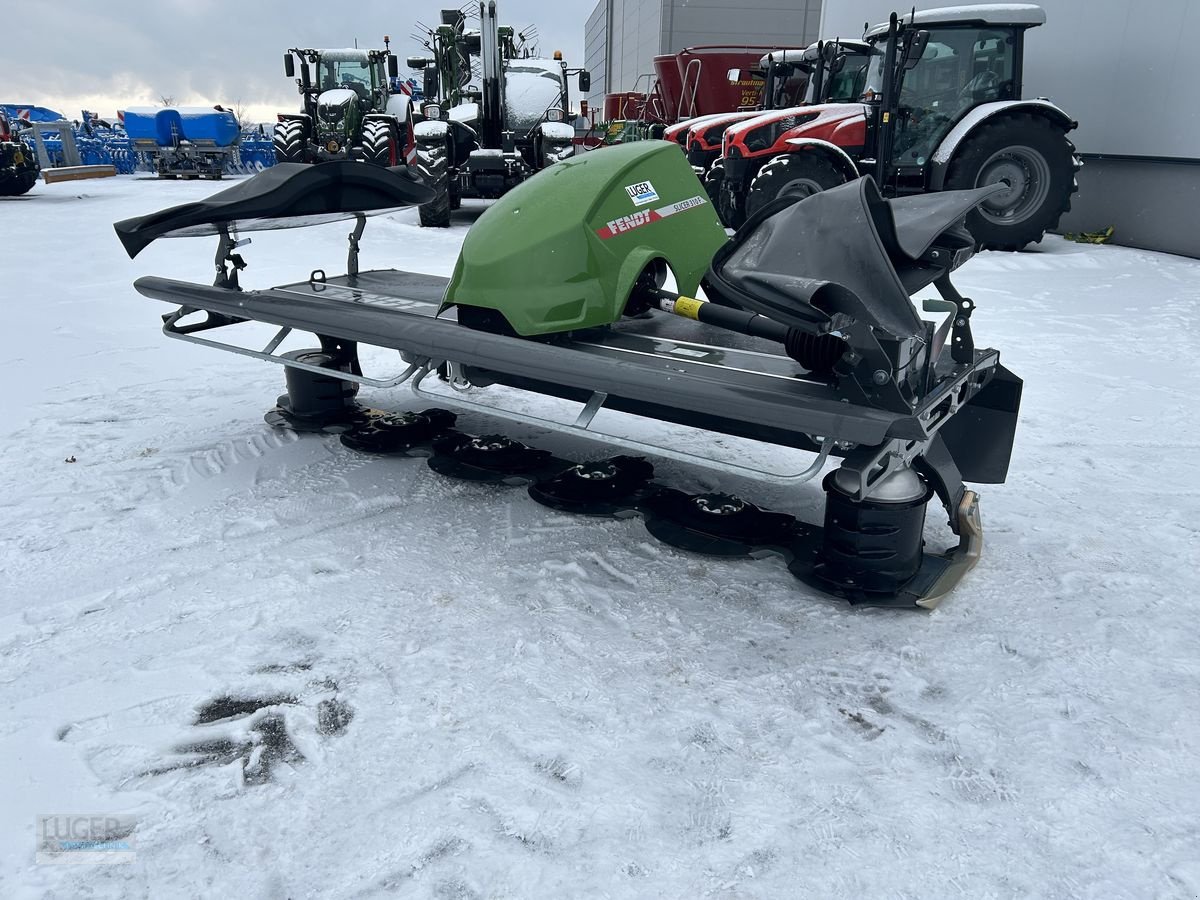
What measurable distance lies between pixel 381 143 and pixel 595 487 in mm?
9890

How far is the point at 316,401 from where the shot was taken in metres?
3.72

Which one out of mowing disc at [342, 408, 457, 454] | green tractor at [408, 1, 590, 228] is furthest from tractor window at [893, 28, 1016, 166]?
mowing disc at [342, 408, 457, 454]

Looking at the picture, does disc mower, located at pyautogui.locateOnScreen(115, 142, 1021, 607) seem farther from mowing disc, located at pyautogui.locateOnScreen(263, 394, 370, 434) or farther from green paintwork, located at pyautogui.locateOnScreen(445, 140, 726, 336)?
mowing disc, located at pyautogui.locateOnScreen(263, 394, 370, 434)

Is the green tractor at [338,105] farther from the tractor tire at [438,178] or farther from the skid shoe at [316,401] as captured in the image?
the skid shoe at [316,401]

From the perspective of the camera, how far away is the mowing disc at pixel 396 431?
345 centimetres

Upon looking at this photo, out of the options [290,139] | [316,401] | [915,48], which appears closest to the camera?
[316,401]

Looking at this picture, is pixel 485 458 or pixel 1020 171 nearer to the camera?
pixel 485 458

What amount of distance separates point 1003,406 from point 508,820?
2143 mm

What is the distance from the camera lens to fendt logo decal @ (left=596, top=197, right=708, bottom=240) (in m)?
2.71

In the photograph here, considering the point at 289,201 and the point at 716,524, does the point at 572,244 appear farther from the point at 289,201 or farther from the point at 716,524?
the point at 289,201

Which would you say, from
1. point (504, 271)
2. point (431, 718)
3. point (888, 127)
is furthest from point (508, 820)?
point (888, 127)

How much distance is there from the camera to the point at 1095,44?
31.0 feet

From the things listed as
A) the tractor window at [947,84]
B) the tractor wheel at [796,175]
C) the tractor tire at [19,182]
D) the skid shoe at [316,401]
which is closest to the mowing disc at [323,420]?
the skid shoe at [316,401]
